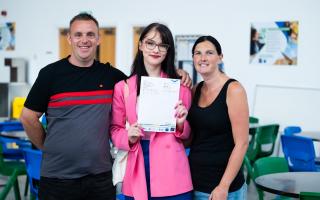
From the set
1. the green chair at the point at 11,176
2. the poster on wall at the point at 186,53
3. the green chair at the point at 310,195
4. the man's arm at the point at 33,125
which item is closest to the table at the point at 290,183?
the green chair at the point at 310,195

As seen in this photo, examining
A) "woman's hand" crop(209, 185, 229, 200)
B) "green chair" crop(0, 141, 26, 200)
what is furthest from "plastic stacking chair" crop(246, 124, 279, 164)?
"woman's hand" crop(209, 185, 229, 200)

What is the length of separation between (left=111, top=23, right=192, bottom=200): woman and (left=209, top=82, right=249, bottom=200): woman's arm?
18 cm

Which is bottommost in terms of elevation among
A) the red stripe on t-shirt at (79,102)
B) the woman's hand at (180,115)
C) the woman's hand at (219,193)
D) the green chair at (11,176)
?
the green chair at (11,176)

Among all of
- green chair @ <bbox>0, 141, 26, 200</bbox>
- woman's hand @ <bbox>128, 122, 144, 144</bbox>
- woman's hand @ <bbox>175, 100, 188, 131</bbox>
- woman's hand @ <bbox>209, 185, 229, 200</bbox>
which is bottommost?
green chair @ <bbox>0, 141, 26, 200</bbox>

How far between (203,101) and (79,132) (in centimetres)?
71

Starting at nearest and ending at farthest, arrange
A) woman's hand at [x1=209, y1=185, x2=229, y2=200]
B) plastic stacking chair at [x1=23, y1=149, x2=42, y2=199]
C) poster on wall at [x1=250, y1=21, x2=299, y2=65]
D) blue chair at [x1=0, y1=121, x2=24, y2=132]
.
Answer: woman's hand at [x1=209, y1=185, x2=229, y2=200], plastic stacking chair at [x1=23, y1=149, x2=42, y2=199], blue chair at [x1=0, y1=121, x2=24, y2=132], poster on wall at [x1=250, y1=21, x2=299, y2=65]

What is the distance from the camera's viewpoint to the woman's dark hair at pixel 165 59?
2601 mm

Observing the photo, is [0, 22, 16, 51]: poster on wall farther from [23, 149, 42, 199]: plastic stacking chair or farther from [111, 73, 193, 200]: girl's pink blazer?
[111, 73, 193, 200]: girl's pink blazer

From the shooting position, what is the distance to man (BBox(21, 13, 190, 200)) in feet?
8.96

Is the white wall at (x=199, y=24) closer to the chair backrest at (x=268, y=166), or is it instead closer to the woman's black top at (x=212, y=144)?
the chair backrest at (x=268, y=166)

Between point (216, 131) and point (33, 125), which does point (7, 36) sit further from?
point (216, 131)

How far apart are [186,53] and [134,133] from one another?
21.4ft

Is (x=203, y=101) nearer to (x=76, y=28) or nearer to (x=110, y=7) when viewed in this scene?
(x=76, y=28)

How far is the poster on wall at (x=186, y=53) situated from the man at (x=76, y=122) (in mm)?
6105
